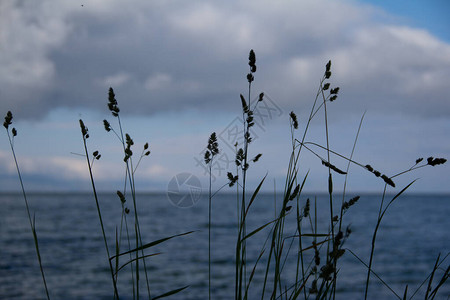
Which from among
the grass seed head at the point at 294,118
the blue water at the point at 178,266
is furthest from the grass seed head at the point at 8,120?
the blue water at the point at 178,266

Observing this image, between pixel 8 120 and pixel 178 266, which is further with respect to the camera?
pixel 178 266

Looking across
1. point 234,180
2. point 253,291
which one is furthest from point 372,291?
point 234,180

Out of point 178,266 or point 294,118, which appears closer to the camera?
point 294,118

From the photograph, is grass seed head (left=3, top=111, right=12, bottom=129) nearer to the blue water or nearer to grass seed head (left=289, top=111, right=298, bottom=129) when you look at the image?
grass seed head (left=289, top=111, right=298, bottom=129)

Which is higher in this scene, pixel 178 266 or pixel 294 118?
pixel 294 118

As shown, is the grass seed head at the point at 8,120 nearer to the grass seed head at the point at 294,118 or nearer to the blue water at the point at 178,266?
the grass seed head at the point at 294,118

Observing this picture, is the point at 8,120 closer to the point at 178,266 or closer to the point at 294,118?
the point at 294,118

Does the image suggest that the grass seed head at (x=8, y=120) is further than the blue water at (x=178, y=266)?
No

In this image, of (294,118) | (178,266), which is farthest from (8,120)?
(178,266)

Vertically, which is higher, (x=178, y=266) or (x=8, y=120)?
(x=8, y=120)

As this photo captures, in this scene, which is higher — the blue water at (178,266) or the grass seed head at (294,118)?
the grass seed head at (294,118)

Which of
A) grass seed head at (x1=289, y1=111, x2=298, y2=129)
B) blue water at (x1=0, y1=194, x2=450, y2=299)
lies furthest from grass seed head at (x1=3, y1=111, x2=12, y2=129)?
blue water at (x1=0, y1=194, x2=450, y2=299)

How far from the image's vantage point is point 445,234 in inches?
962

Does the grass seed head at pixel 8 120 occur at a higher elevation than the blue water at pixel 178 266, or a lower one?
higher
